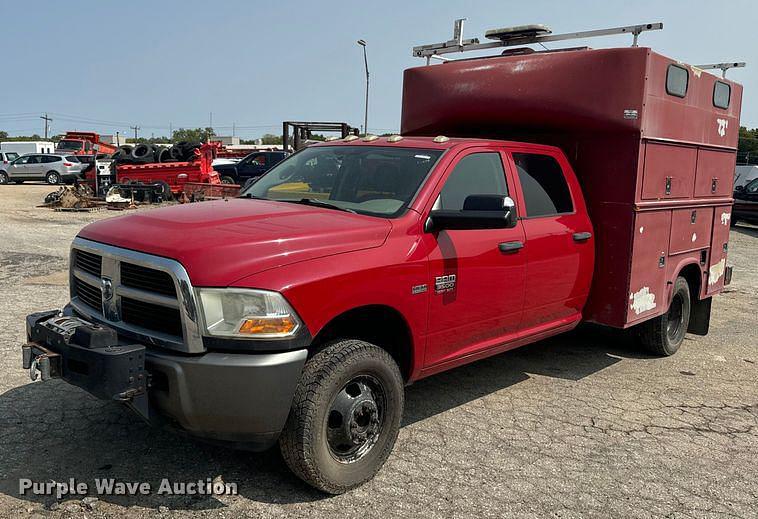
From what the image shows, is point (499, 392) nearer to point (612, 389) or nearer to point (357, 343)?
point (612, 389)

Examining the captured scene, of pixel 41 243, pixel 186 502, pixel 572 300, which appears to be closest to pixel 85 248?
pixel 186 502

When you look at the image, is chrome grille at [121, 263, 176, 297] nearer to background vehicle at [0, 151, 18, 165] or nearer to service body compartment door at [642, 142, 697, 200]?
service body compartment door at [642, 142, 697, 200]

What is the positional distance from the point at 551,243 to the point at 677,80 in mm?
2148

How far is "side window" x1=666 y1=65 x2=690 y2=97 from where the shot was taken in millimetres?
5703

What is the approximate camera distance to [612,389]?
5633 millimetres

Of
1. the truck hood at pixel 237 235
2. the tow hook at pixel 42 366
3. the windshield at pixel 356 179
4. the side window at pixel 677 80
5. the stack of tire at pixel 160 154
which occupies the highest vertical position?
the side window at pixel 677 80

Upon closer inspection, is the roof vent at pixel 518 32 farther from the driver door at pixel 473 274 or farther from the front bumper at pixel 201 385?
the front bumper at pixel 201 385

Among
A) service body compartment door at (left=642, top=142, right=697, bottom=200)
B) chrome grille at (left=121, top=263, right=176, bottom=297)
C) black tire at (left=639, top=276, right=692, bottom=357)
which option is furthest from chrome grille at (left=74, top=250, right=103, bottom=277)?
black tire at (left=639, top=276, right=692, bottom=357)

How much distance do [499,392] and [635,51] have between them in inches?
115

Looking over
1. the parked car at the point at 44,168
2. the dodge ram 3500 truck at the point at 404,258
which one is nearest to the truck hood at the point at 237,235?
the dodge ram 3500 truck at the point at 404,258

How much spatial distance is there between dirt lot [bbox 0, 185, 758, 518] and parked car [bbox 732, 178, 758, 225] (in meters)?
16.4

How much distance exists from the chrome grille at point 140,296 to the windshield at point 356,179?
4.35 feet

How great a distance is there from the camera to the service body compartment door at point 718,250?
279 inches

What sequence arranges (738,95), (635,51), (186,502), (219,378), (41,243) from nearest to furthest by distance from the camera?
(219,378)
(186,502)
(635,51)
(738,95)
(41,243)
